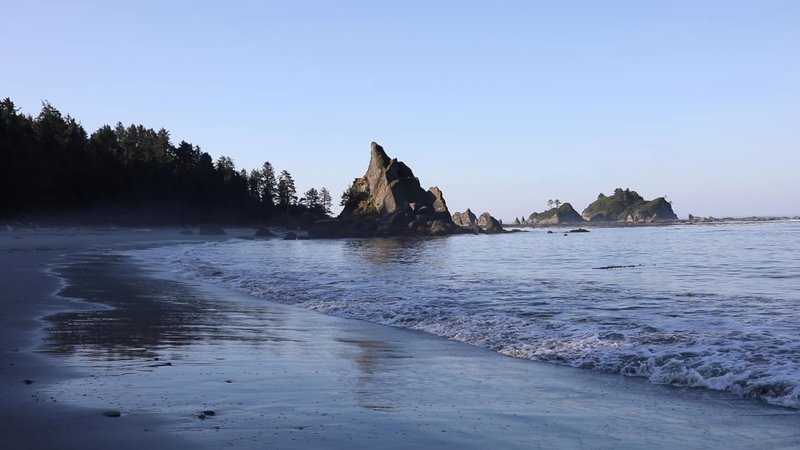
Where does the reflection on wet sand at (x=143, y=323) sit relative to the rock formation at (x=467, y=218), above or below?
below

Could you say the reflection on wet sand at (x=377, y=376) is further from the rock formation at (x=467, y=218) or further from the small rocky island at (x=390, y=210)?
the rock formation at (x=467, y=218)

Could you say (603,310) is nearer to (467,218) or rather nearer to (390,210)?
(390,210)

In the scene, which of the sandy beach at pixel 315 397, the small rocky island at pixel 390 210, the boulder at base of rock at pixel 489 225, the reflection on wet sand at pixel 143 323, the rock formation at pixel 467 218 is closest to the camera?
the sandy beach at pixel 315 397

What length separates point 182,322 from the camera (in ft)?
35.3

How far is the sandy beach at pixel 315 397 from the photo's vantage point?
4.59 meters

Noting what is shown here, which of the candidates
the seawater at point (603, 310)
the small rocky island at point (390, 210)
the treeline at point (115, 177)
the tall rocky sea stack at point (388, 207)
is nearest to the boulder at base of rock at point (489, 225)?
the small rocky island at point (390, 210)

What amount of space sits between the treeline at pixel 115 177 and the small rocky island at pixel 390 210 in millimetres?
19091

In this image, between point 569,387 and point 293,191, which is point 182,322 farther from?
point 293,191

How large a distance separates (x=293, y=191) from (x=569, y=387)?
446 feet

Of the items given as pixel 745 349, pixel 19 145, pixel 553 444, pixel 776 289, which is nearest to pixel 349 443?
pixel 553 444

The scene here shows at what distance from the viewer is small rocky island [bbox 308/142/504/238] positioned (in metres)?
87.5

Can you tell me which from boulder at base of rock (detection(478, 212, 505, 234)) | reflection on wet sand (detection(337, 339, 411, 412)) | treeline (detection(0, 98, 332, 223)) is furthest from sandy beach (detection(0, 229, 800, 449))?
boulder at base of rock (detection(478, 212, 505, 234))

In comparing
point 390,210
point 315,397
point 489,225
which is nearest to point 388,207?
point 390,210

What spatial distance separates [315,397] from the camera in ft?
19.1
